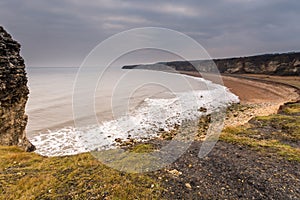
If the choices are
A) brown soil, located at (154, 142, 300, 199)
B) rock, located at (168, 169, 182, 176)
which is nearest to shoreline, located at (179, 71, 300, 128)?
brown soil, located at (154, 142, 300, 199)

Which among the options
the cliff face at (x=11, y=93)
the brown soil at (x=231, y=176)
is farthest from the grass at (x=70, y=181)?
the cliff face at (x=11, y=93)

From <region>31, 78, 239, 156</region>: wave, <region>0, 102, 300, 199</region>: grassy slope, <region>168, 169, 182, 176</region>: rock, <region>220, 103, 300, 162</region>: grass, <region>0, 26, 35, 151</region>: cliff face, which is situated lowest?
<region>31, 78, 239, 156</region>: wave

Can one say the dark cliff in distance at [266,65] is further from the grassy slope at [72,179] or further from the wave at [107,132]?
the grassy slope at [72,179]

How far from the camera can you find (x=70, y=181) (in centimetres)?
571

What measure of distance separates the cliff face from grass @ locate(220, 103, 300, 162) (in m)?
12.2

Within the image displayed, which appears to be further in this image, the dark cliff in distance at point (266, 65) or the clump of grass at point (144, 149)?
the dark cliff in distance at point (266, 65)

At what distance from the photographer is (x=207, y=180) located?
19.6 feet

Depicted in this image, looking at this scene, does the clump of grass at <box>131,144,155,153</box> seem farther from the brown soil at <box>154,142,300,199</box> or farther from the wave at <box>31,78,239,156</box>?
the wave at <box>31,78,239,156</box>

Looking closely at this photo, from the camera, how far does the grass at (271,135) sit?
8.78m

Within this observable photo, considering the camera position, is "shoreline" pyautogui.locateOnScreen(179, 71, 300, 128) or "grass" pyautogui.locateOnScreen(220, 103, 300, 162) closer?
"grass" pyautogui.locateOnScreen(220, 103, 300, 162)

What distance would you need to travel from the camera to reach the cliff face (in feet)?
33.4

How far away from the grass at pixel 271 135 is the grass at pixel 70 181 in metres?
6.37

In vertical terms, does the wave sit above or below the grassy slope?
below

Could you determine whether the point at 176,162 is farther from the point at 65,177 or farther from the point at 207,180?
the point at 65,177
